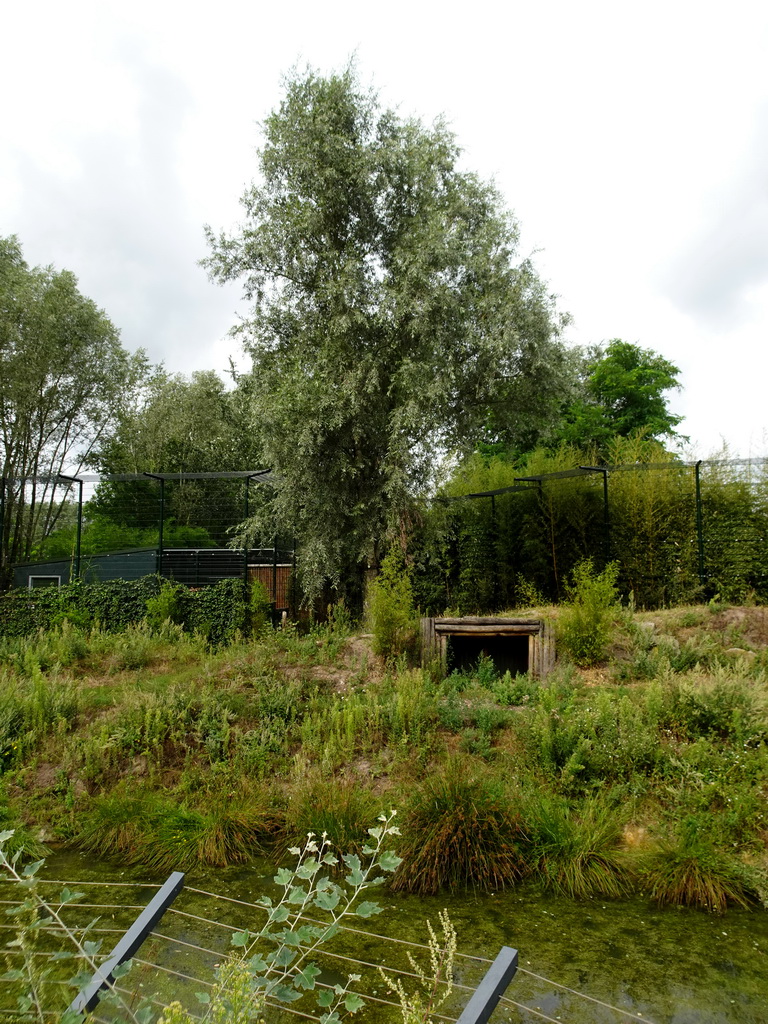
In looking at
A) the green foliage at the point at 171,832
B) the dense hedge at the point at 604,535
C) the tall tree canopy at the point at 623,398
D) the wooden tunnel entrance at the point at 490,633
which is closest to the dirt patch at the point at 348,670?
the wooden tunnel entrance at the point at 490,633

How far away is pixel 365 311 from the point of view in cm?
1420

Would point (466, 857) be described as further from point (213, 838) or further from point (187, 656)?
point (187, 656)

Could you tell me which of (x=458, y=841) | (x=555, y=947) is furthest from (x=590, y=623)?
(x=555, y=947)

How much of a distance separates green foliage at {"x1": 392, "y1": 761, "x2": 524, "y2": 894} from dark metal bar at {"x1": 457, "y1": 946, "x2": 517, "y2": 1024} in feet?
11.6

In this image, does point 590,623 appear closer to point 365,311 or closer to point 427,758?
point 427,758

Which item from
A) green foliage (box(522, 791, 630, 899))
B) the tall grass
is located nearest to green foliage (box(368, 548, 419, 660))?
the tall grass

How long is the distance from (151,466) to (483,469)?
43.6 ft

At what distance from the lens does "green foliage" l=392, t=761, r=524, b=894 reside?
5512mm

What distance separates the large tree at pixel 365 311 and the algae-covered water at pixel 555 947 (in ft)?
28.4

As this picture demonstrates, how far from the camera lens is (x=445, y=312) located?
1381 centimetres

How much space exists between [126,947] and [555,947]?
11.0 feet

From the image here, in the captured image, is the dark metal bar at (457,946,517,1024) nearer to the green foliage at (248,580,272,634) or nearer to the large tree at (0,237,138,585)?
the green foliage at (248,580,272,634)

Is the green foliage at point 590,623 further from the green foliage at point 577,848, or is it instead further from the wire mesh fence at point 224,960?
the wire mesh fence at point 224,960

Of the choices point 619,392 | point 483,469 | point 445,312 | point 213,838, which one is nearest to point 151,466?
point 483,469
